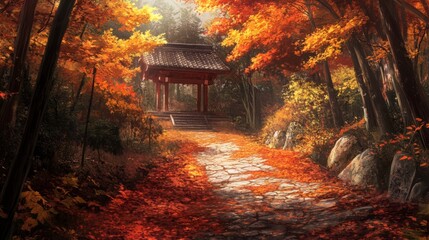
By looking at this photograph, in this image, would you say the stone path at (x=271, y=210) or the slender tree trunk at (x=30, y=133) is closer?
the slender tree trunk at (x=30, y=133)

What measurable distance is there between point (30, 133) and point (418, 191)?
5.81m

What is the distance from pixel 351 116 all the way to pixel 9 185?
1269 centimetres

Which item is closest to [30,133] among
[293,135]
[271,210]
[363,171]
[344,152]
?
[271,210]

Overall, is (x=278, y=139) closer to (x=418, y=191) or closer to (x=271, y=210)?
(x=271, y=210)

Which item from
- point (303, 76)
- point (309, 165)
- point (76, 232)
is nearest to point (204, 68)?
point (303, 76)

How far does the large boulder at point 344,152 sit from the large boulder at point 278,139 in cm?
459

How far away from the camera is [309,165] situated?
997cm

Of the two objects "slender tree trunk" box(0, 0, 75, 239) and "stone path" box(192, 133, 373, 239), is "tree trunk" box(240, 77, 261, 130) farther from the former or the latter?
"slender tree trunk" box(0, 0, 75, 239)

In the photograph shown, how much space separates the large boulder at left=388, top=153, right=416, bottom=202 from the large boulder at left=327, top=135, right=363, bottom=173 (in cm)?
232

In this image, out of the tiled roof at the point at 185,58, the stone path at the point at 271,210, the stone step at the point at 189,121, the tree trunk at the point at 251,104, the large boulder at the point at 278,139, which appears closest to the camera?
the stone path at the point at 271,210

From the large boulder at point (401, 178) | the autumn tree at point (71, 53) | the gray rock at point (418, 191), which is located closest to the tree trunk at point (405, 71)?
the large boulder at point (401, 178)

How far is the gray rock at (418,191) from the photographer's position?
578 centimetres

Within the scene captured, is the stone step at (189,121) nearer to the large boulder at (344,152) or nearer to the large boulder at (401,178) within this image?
the large boulder at (344,152)

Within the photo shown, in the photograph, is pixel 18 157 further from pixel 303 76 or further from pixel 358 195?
pixel 303 76
